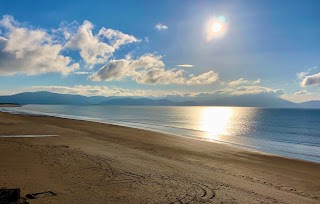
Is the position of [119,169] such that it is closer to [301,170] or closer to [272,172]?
[272,172]

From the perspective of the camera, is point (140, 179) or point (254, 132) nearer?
point (140, 179)

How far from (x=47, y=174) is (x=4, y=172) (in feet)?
6.83

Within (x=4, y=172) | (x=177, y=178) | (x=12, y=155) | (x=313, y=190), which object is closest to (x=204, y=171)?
(x=177, y=178)

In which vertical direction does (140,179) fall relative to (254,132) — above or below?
above

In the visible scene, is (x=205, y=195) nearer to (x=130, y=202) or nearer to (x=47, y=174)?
(x=130, y=202)

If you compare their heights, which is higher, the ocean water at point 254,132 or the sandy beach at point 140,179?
the sandy beach at point 140,179

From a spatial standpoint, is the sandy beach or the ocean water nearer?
the sandy beach

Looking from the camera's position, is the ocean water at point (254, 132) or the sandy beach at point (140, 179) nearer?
the sandy beach at point (140, 179)

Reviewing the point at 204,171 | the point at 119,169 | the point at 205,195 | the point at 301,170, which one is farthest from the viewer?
the point at 301,170

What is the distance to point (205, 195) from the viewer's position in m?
13.0

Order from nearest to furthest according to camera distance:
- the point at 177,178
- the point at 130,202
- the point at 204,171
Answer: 1. the point at 130,202
2. the point at 177,178
3. the point at 204,171

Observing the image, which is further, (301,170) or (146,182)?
(301,170)

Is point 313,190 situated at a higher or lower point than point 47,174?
lower

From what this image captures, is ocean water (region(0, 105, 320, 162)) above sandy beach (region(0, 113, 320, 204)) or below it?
below
